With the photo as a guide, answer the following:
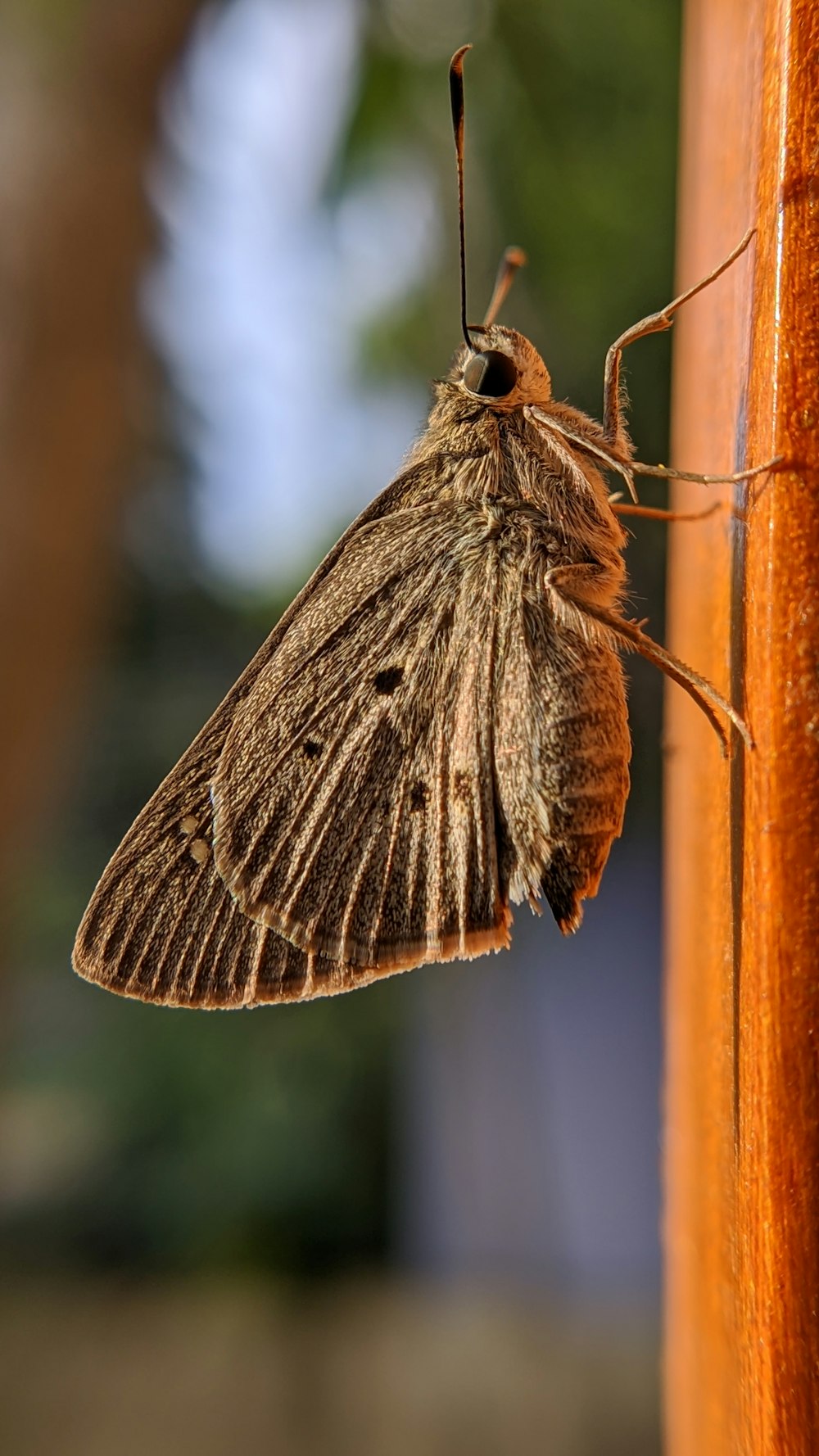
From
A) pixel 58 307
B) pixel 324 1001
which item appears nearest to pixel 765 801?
pixel 58 307

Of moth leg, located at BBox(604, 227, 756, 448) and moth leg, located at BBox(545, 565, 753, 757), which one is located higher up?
moth leg, located at BBox(604, 227, 756, 448)

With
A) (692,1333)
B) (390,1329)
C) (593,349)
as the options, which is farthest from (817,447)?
A: (390,1329)

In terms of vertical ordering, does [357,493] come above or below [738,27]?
above

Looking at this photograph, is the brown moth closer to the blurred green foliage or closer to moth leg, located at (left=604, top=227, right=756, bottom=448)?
moth leg, located at (left=604, top=227, right=756, bottom=448)

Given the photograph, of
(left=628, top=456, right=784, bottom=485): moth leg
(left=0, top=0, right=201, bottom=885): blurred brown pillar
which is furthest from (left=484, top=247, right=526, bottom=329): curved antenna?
(left=0, top=0, right=201, bottom=885): blurred brown pillar

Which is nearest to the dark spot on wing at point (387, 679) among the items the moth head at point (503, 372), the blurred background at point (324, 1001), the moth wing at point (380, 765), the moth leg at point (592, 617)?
the moth wing at point (380, 765)

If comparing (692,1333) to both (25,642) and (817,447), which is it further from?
(25,642)
